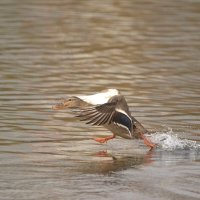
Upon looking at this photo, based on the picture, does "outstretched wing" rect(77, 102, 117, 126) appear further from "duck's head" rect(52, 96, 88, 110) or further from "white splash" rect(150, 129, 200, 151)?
"white splash" rect(150, 129, 200, 151)

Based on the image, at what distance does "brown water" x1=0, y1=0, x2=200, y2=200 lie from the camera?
903 centimetres

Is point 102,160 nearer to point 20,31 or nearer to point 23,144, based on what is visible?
point 23,144

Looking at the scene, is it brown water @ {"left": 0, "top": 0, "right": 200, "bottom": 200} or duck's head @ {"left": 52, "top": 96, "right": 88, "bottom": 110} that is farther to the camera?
duck's head @ {"left": 52, "top": 96, "right": 88, "bottom": 110}

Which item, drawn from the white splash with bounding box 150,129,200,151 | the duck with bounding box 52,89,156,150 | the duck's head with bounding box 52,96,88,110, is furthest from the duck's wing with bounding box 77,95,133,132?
the white splash with bounding box 150,129,200,151

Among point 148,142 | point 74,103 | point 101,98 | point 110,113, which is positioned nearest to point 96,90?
point 74,103

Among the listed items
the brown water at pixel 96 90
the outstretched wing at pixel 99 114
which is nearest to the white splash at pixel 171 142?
the brown water at pixel 96 90

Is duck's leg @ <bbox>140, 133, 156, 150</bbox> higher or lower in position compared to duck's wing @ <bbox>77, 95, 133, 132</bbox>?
lower

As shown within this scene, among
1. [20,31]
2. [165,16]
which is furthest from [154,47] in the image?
[165,16]

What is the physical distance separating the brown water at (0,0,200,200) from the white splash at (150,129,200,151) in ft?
0.05

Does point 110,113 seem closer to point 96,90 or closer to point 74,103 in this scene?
point 74,103

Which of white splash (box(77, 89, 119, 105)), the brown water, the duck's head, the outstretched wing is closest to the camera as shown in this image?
the brown water

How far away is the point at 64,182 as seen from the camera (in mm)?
8922

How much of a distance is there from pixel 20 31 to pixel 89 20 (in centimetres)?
285

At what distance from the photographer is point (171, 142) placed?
1084 centimetres
